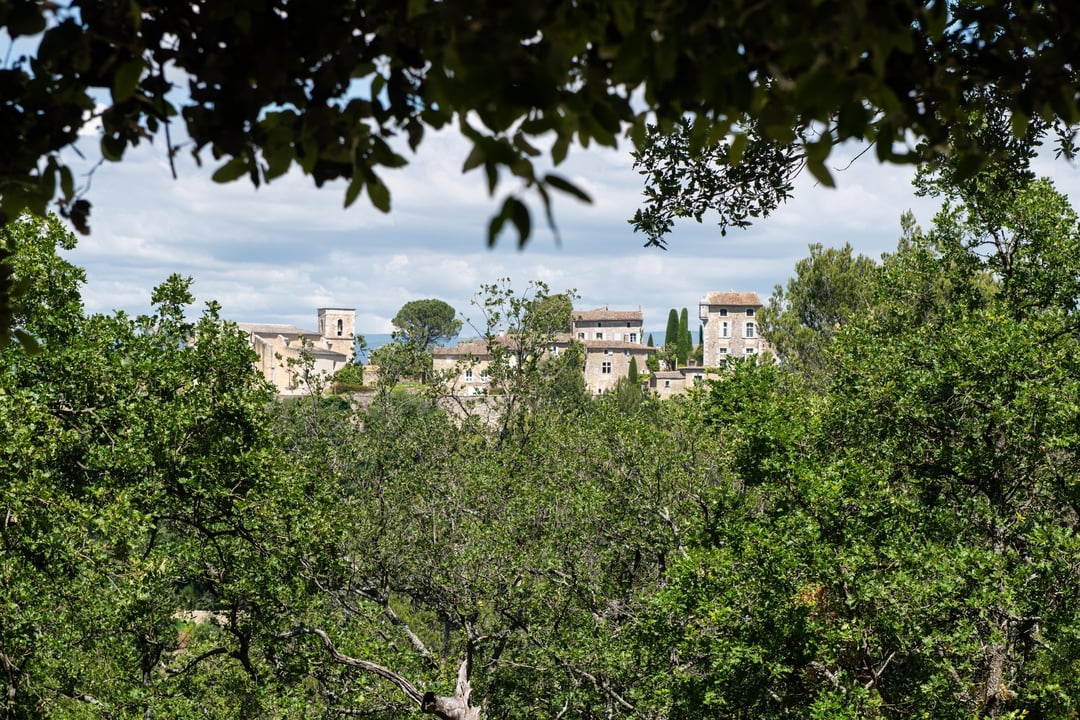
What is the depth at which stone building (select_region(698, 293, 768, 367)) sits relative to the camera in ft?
347

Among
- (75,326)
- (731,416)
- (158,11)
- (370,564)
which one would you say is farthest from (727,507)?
(158,11)

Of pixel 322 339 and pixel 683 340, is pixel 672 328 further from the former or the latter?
pixel 322 339

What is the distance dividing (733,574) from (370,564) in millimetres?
9155

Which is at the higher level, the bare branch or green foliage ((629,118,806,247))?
green foliage ((629,118,806,247))

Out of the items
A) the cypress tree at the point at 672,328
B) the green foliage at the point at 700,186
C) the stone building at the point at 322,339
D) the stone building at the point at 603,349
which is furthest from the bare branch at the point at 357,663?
the cypress tree at the point at 672,328

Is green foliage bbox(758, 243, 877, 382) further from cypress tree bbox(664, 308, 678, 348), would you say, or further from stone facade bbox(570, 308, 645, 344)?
stone facade bbox(570, 308, 645, 344)

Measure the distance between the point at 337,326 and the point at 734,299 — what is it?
6453 cm

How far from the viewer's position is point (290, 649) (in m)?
14.5

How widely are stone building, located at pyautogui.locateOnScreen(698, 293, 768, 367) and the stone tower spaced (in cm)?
5654

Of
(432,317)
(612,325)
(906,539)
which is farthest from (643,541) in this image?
(432,317)

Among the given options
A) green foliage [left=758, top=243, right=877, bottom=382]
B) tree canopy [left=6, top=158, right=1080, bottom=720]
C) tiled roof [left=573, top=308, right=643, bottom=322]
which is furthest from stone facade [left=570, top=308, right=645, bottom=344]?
tree canopy [left=6, top=158, right=1080, bottom=720]

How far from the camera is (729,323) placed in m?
107

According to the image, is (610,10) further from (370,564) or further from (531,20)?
(370,564)

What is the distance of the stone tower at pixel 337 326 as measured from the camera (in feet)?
477
